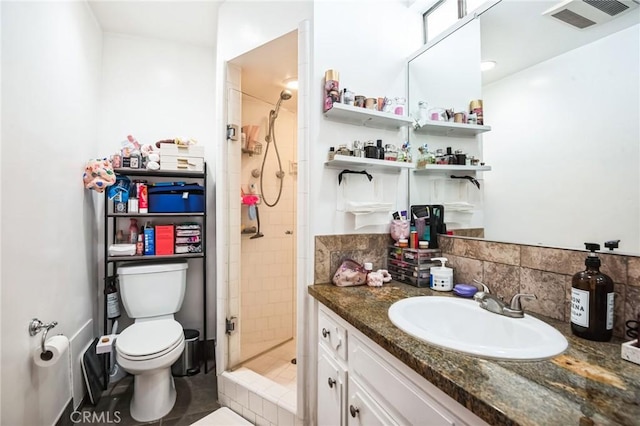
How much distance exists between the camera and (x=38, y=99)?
1354mm

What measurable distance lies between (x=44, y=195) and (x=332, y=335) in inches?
61.6

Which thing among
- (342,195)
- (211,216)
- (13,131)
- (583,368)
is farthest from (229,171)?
(583,368)

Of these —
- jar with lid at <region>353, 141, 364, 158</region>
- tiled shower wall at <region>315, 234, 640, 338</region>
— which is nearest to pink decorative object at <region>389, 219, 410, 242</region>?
tiled shower wall at <region>315, 234, 640, 338</region>

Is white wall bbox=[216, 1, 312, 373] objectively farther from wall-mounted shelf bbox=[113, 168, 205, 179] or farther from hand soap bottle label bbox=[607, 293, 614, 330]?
hand soap bottle label bbox=[607, 293, 614, 330]

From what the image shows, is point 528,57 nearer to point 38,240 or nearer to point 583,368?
point 583,368

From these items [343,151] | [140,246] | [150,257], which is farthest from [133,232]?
[343,151]

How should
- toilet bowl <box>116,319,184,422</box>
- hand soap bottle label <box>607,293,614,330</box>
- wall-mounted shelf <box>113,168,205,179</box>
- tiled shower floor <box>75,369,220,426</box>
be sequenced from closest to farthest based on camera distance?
hand soap bottle label <box>607,293,614,330</box> < toilet bowl <box>116,319,184,422</box> < tiled shower floor <box>75,369,220,426</box> < wall-mounted shelf <box>113,168,205,179</box>

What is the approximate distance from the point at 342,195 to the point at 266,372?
1475 millimetres

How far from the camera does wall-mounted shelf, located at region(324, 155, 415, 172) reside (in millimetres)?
1383

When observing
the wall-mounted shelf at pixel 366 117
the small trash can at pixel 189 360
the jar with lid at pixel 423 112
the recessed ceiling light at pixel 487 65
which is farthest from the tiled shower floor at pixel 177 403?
the recessed ceiling light at pixel 487 65

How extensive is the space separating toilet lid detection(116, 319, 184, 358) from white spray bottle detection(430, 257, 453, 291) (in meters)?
1.54

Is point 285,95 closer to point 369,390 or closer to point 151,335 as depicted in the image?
point 151,335

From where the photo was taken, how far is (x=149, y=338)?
1.74m

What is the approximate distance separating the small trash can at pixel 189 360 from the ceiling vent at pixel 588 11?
2.80m
